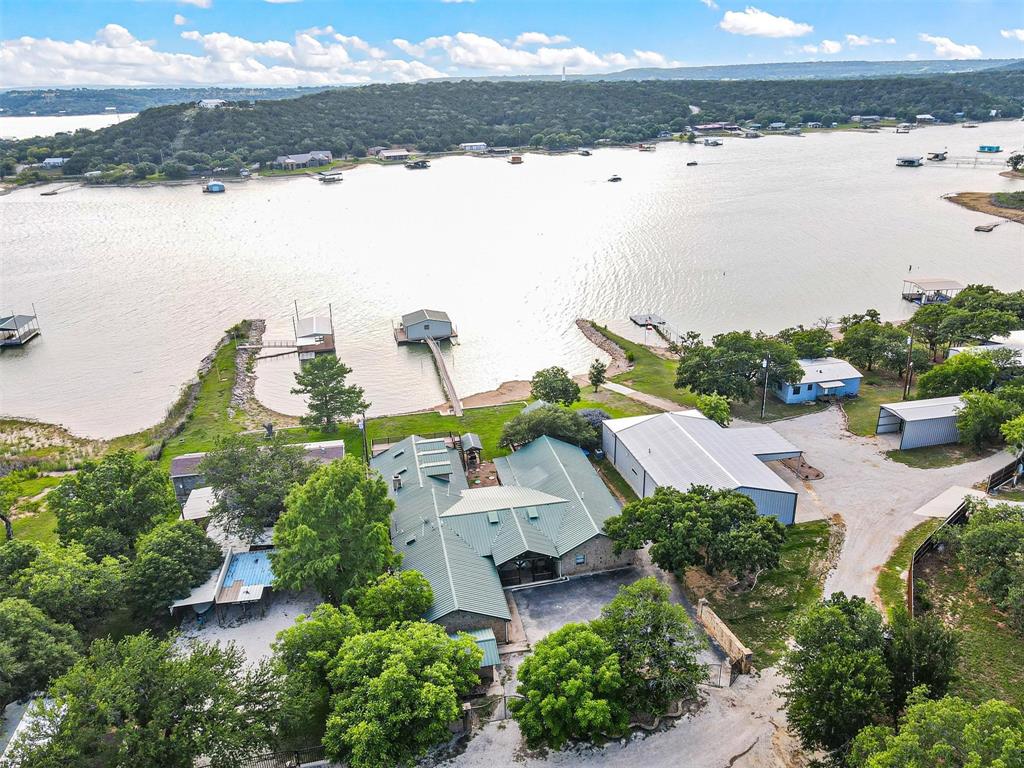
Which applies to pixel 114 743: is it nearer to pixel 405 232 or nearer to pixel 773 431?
pixel 773 431

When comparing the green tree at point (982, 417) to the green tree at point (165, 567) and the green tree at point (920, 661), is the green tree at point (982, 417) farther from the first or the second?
the green tree at point (165, 567)

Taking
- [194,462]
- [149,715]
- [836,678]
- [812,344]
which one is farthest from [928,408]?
[194,462]

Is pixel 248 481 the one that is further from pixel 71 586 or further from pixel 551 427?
pixel 551 427

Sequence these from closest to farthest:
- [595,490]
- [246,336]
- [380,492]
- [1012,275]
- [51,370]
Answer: [380,492]
[595,490]
[51,370]
[246,336]
[1012,275]

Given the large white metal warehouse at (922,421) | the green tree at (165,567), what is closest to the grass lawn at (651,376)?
the large white metal warehouse at (922,421)

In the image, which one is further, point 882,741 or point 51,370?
point 51,370

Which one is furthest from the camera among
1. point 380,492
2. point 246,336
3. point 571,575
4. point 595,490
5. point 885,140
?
point 885,140

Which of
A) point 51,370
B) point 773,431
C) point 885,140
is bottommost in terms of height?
point 51,370

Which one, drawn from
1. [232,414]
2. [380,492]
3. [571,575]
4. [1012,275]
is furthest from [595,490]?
[1012,275]
